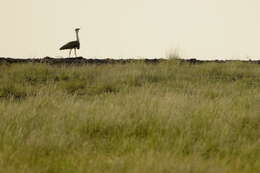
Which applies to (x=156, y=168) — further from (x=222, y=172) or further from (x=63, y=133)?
(x=63, y=133)

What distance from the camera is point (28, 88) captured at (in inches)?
484

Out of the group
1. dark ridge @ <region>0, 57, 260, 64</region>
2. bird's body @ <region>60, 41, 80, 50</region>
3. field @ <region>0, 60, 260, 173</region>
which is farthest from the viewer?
bird's body @ <region>60, 41, 80, 50</region>

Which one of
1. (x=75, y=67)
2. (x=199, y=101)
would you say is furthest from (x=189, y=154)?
(x=75, y=67)

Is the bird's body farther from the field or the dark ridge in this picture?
the field

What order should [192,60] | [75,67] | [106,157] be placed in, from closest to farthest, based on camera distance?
[106,157], [75,67], [192,60]

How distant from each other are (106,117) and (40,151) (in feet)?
5.88

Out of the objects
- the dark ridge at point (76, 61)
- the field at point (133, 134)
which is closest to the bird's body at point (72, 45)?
the dark ridge at point (76, 61)

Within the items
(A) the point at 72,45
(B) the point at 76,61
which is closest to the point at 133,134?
(B) the point at 76,61

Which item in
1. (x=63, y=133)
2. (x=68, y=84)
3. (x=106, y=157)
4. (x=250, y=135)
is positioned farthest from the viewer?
(x=68, y=84)

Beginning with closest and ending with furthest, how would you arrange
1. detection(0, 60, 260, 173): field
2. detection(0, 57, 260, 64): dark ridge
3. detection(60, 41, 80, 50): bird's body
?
detection(0, 60, 260, 173): field, detection(0, 57, 260, 64): dark ridge, detection(60, 41, 80, 50): bird's body

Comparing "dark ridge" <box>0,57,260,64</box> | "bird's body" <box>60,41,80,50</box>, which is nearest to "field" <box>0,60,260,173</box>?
"dark ridge" <box>0,57,260,64</box>

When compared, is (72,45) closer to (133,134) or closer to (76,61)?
(76,61)

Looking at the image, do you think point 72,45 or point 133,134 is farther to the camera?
point 72,45

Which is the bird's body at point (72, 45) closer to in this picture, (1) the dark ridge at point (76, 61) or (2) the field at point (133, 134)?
(1) the dark ridge at point (76, 61)
